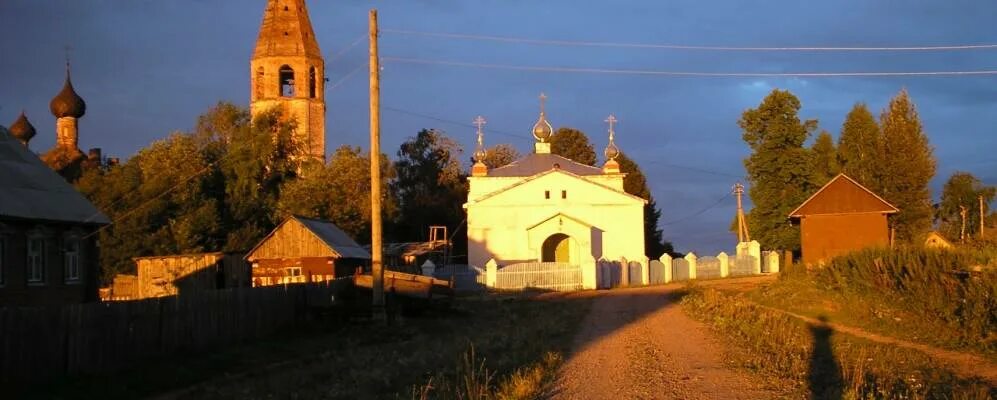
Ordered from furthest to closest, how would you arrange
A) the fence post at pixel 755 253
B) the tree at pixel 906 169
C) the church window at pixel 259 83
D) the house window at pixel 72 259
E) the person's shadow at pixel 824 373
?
the church window at pixel 259 83, the fence post at pixel 755 253, the tree at pixel 906 169, the house window at pixel 72 259, the person's shadow at pixel 824 373

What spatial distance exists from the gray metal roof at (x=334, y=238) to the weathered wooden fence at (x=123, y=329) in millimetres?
12852

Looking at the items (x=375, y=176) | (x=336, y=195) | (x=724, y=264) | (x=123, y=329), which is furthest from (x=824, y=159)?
(x=123, y=329)

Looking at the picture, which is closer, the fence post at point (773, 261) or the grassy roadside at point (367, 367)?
the grassy roadside at point (367, 367)

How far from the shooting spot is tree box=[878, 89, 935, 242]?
5397cm

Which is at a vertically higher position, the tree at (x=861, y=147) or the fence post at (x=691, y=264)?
the tree at (x=861, y=147)

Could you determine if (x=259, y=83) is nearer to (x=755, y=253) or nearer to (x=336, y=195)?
(x=336, y=195)

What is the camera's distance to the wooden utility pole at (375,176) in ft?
88.8

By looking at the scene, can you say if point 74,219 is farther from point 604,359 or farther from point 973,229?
point 973,229

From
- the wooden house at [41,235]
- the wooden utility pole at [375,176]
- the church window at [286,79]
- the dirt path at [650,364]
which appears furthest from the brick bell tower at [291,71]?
the dirt path at [650,364]

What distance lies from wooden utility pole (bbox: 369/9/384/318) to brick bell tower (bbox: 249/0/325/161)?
1572 inches

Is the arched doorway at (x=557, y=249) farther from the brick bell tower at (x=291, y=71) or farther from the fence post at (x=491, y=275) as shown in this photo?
the brick bell tower at (x=291, y=71)

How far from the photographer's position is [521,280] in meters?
48.6

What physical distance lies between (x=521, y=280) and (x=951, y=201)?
48856 millimetres

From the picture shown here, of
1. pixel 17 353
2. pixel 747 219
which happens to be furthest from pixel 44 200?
pixel 747 219
